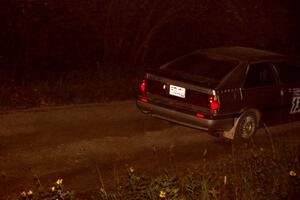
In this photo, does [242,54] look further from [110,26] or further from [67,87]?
[110,26]

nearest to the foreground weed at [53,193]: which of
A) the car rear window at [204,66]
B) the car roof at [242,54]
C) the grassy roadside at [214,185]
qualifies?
the grassy roadside at [214,185]

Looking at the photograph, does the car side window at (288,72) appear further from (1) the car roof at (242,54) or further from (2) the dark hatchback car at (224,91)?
(1) the car roof at (242,54)

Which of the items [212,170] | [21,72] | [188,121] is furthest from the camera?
[21,72]

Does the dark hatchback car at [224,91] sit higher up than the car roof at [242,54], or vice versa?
the car roof at [242,54]

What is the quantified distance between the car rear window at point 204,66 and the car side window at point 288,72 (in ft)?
3.67

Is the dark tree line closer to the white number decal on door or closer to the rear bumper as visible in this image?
the white number decal on door

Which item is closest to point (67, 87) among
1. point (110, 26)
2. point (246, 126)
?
point (110, 26)

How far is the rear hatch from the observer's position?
1030 centimetres

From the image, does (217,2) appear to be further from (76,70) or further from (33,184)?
(33,184)

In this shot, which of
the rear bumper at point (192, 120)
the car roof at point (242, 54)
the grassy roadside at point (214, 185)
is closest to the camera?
the grassy roadside at point (214, 185)

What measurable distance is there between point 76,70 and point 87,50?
2942mm

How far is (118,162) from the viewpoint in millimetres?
9586

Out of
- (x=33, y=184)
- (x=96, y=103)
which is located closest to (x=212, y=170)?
(x=33, y=184)

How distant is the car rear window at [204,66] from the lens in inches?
424
